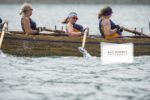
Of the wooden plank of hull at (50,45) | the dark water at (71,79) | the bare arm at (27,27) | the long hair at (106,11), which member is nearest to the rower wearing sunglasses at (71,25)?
the wooden plank of hull at (50,45)

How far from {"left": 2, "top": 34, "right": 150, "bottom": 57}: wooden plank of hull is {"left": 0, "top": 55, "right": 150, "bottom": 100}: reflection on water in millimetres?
424

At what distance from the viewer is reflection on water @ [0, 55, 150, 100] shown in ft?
39.9

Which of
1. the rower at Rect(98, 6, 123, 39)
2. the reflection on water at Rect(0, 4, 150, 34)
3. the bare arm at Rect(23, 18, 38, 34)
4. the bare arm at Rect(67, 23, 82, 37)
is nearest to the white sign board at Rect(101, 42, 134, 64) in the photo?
the rower at Rect(98, 6, 123, 39)

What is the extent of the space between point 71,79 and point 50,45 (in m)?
4.65

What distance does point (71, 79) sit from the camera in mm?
14172

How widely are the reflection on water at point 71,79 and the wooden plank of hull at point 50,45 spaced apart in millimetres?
424

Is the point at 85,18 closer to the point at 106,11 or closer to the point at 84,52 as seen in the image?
the point at 84,52

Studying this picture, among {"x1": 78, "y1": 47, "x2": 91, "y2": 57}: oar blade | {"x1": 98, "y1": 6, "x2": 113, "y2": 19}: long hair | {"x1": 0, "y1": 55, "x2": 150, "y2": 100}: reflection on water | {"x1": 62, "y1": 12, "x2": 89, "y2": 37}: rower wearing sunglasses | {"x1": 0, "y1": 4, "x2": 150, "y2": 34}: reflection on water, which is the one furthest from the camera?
{"x1": 0, "y1": 4, "x2": 150, "y2": 34}: reflection on water

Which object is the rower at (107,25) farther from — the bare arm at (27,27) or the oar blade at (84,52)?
Result: the bare arm at (27,27)

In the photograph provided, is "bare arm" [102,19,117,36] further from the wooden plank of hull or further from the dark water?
the dark water

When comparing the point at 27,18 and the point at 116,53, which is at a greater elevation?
the point at 27,18

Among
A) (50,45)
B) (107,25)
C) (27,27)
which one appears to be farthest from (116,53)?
(27,27)

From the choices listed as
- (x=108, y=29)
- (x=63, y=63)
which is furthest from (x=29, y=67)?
(x=108, y=29)

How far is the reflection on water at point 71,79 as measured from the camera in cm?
1217
